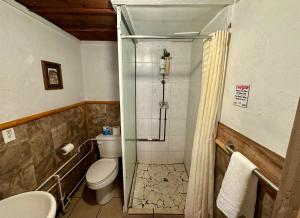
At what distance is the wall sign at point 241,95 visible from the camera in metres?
0.89

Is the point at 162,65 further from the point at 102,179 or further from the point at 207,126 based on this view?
the point at 102,179

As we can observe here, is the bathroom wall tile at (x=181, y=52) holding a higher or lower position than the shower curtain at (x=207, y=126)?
higher

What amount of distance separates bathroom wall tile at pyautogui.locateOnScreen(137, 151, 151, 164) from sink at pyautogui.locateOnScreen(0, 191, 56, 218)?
66.0 inches

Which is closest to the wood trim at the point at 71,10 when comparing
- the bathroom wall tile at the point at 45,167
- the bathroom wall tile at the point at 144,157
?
the bathroom wall tile at the point at 45,167

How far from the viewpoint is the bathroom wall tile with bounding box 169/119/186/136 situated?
237 centimetres

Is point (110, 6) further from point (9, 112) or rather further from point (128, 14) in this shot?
point (9, 112)

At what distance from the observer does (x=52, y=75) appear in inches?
61.1

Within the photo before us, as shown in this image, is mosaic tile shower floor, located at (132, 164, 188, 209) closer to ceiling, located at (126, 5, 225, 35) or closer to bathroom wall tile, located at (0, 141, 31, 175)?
bathroom wall tile, located at (0, 141, 31, 175)

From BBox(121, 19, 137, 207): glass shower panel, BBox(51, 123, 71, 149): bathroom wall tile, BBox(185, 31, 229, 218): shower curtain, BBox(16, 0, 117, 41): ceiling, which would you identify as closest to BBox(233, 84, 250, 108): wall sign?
BBox(185, 31, 229, 218): shower curtain

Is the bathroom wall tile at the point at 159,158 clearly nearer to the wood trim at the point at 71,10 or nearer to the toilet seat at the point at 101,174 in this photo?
the toilet seat at the point at 101,174

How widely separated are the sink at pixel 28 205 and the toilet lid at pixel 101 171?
726 mm

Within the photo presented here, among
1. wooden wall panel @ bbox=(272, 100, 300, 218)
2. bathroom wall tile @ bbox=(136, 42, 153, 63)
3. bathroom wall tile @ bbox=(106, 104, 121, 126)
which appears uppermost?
bathroom wall tile @ bbox=(136, 42, 153, 63)

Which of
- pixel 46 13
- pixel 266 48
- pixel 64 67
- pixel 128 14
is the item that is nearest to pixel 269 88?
pixel 266 48

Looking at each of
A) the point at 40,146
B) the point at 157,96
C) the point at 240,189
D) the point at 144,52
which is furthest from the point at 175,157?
the point at 40,146
